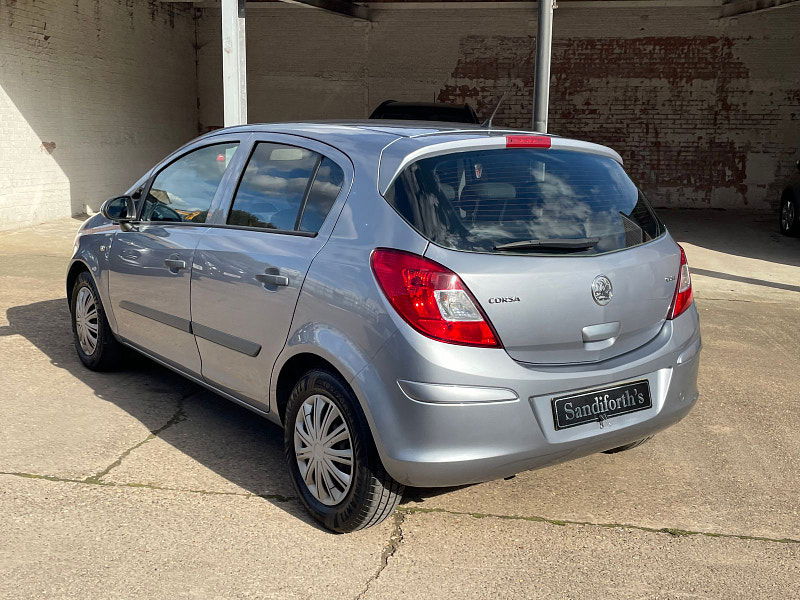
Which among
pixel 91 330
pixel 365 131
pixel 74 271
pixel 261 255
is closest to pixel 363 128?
pixel 365 131

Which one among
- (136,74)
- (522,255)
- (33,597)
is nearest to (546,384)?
(522,255)

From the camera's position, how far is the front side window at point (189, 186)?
14.8 ft

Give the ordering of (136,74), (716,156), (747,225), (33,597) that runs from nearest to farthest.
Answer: (33,597) → (747,225) → (136,74) → (716,156)

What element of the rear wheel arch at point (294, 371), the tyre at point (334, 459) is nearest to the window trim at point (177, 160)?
the rear wheel arch at point (294, 371)

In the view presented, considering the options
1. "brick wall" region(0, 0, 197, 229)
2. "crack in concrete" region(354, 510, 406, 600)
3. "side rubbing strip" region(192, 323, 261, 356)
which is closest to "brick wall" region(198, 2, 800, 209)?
"brick wall" region(0, 0, 197, 229)

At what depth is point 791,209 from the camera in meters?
13.5

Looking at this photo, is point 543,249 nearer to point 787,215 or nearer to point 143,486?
point 143,486

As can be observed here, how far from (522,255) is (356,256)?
0.65 m

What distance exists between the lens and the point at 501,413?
325 centimetres

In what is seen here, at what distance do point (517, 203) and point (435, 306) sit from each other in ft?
1.93

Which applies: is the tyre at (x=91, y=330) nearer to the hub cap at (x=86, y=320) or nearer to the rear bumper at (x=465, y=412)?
the hub cap at (x=86, y=320)

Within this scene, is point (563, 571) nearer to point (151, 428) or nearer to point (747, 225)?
point (151, 428)

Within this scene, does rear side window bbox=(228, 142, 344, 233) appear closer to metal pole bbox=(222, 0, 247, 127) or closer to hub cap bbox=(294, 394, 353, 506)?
hub cap bbox=(294, 394, 353, 506)

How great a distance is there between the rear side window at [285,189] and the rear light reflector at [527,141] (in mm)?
728
